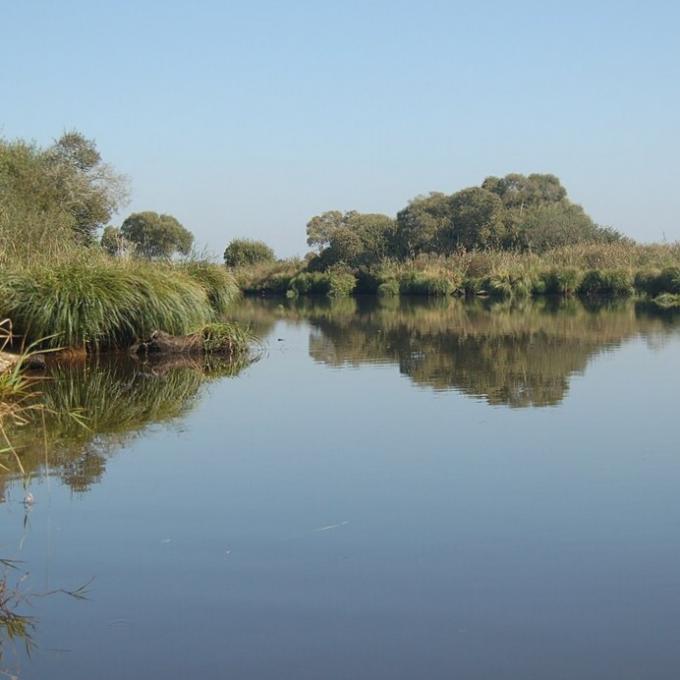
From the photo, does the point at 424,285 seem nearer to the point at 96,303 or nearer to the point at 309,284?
the point at 309,284

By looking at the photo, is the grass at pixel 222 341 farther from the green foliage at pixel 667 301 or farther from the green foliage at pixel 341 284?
the green foliage at pixel 341 284

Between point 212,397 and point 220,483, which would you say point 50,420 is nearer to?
point 212,397

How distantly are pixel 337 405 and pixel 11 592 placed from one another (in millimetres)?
7032

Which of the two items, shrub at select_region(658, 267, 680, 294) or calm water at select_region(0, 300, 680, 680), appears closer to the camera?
calm water at select_region(0, 300, 680, 680)

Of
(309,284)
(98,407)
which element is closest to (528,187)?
(309,284)

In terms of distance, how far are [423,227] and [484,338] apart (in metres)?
38.2

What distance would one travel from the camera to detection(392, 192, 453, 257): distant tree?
192ft

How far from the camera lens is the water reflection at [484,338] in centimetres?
1429

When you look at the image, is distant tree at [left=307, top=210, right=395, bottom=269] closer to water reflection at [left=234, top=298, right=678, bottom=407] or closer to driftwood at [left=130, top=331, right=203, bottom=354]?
water reflection at [left=234, top=298, right=678, bottom=407]

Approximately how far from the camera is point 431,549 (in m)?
6.30

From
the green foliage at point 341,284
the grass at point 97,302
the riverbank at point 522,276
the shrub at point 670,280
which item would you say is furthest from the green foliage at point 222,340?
the green foliage at point 341,284

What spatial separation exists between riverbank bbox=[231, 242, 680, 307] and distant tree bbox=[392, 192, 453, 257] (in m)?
4.67

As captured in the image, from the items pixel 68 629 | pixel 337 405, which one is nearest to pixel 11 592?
pixel 68 629

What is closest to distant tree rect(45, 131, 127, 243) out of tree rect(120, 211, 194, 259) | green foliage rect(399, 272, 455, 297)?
green foliage rect(399, 272, 455, 297)
